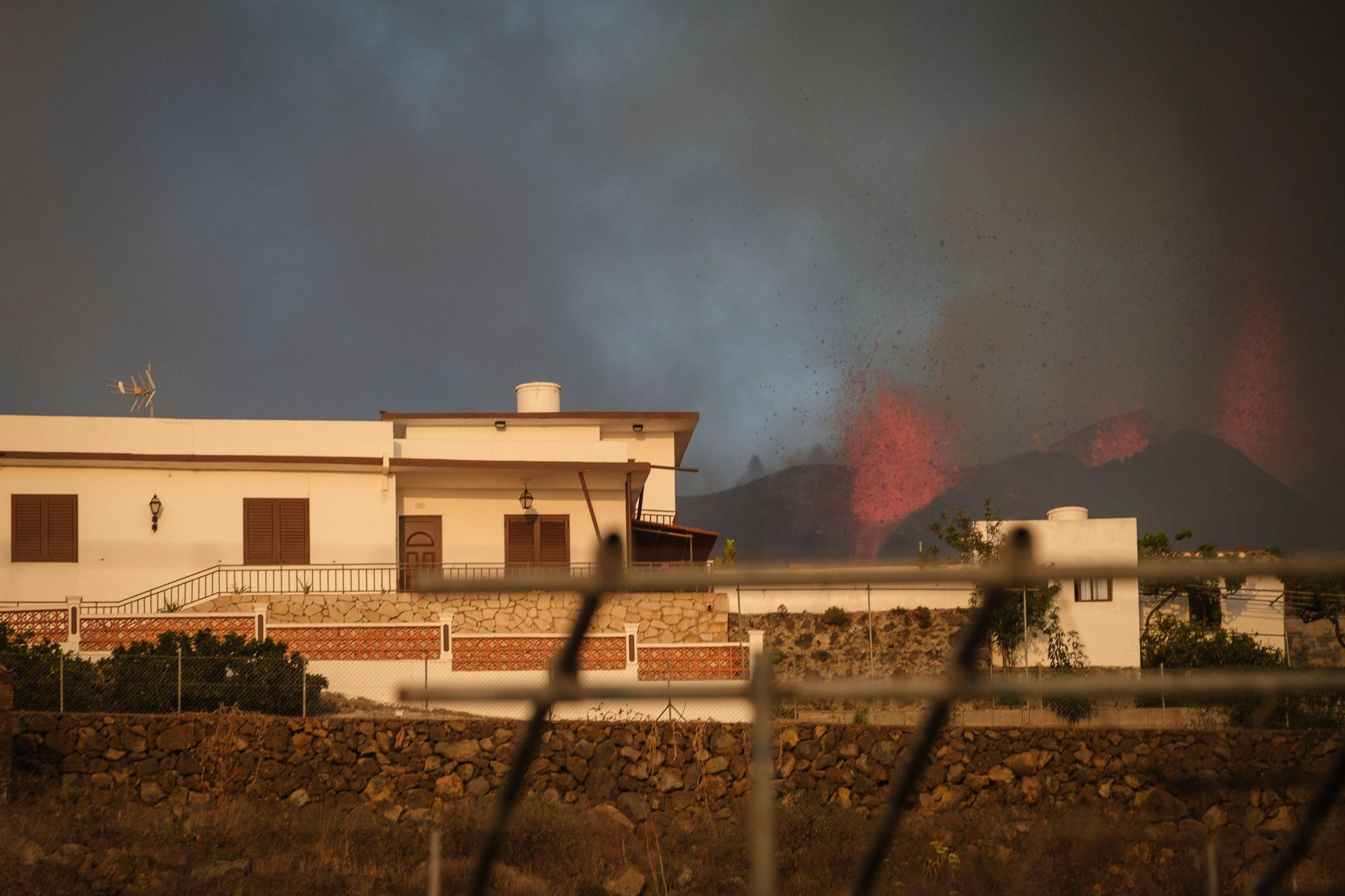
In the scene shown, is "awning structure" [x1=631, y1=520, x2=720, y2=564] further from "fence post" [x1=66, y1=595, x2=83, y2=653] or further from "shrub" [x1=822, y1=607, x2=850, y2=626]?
"fence post" [x1=66, y1=595, x2=83, y2=653]

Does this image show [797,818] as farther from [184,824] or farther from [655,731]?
[184,824]

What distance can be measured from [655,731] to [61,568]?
10573 millimetres

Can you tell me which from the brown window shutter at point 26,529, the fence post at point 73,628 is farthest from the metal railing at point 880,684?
the brown window shutter at point 26,529

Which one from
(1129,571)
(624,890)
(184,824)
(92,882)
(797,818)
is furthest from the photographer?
(797,818)

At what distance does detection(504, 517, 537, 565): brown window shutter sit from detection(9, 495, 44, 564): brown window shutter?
802 centimetres

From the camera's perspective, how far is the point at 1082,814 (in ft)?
56.2

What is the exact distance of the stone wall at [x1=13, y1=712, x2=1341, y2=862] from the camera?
622 inches

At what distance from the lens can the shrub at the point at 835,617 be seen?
23.7m

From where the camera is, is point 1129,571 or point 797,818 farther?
point 797,818

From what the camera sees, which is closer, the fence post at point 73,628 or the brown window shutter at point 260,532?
the fence post at point 73,628

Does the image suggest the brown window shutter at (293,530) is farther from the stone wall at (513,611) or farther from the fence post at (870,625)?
the fence post at (870,625)

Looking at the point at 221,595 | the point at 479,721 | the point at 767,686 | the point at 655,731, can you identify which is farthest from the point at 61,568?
the point at 767,686

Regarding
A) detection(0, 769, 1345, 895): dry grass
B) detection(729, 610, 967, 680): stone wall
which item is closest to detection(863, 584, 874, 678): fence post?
detection(729, 610, 967, 680): stone wall

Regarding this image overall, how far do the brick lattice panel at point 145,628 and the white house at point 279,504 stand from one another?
6.86 feet
